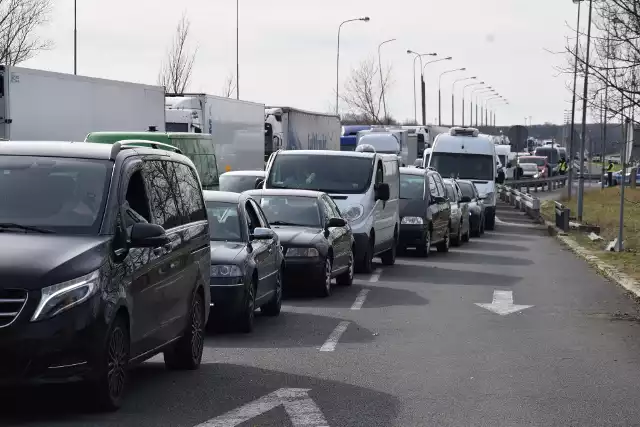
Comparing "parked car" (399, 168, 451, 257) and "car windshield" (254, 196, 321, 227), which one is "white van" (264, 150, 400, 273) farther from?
"parked car" (399, 168, 451, 257)

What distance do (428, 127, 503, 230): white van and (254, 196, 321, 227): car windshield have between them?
74.9 ft

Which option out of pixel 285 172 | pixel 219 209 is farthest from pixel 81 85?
pixel 219 209

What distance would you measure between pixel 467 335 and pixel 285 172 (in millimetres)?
9109

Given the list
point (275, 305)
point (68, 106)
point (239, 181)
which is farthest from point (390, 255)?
point (275, 305)

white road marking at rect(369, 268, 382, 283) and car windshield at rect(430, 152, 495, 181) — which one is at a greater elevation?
car windshield at rect(430, 152, 495, 181)

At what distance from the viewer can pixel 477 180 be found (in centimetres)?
4259

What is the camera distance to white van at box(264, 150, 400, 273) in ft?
75.0

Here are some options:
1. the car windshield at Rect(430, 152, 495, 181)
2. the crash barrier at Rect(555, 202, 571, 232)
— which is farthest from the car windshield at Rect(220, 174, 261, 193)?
the car windshield at Rect(430, 152, 495, 181)

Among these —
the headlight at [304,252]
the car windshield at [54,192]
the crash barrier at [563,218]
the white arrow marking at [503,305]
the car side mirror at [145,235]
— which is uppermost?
the car windshield at [54,192]

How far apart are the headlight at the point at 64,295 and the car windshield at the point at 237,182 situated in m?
17.9

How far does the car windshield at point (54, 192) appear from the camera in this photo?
919 cm

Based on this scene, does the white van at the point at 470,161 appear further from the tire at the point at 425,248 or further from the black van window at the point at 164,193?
the black van window at the point at 164,193

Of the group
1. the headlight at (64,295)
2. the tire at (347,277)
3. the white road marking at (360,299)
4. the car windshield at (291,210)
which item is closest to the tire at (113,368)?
the headlight at (64,295)

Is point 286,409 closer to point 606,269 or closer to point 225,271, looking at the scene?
point 225,271
